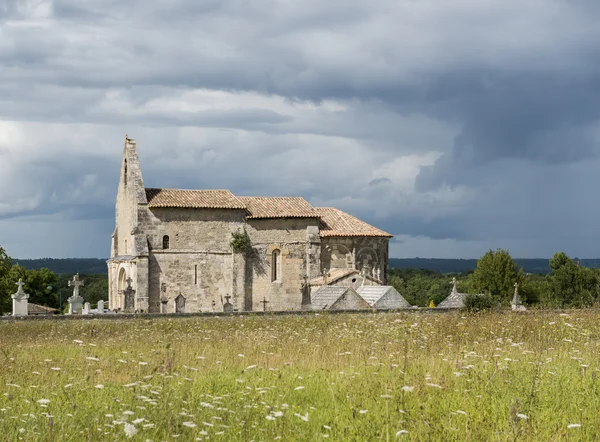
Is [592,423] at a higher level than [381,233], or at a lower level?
lower

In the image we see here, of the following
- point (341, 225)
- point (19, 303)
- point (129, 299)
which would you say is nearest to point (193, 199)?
point (129, 299)

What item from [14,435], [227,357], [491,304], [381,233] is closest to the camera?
[14,435]

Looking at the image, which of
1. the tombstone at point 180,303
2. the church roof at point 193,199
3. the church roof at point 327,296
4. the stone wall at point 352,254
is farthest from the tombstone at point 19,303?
the stone wall at point 352,254

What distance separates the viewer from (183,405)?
8.76 meters

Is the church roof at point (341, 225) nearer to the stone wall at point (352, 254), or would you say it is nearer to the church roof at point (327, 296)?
the stone wall at point (352, 254)

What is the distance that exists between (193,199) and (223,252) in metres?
3.84

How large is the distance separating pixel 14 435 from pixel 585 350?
953 cm

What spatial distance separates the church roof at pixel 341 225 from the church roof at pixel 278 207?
1.63 m

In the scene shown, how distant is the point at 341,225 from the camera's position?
50.6 metres

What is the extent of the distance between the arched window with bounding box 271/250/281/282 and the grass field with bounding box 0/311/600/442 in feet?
108

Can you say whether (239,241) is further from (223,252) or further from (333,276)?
(333,276)

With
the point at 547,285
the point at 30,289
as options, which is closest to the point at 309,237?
the point at 547,285

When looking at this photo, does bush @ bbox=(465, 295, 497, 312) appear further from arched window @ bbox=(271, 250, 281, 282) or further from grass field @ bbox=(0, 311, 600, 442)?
arched window @ bbox=(271, 250, 281, 282)

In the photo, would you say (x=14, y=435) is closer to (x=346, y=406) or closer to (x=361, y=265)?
(x=346, y=406)
